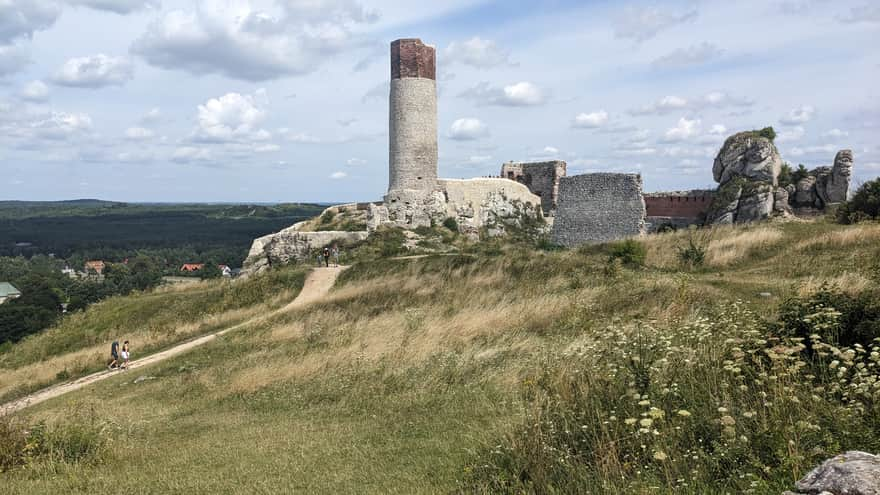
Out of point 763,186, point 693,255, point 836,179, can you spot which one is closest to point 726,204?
point 763,186

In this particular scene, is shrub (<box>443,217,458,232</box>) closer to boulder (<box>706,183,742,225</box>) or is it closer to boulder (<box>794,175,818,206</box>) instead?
boulder (<box>706,183,742,225</box>)

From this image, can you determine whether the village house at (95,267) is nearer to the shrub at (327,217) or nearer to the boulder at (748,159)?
the shrub at (327,217)

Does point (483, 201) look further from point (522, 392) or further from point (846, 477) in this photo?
point (846, 477)

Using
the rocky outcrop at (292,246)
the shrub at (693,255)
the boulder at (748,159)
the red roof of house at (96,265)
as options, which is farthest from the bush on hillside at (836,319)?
the red roof of house at (96,265)

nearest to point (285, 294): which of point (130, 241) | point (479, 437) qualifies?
point (479, 437)

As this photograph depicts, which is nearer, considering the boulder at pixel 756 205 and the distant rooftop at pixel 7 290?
the boulder at pixel 756 205

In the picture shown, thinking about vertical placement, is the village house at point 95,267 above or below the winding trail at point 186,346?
below

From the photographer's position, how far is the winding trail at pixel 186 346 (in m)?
13.4

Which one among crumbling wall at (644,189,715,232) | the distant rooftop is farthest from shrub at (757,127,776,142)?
the distant rooftop

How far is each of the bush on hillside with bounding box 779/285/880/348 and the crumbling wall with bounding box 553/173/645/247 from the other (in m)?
20.7

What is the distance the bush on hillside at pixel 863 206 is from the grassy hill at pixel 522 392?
108 inches

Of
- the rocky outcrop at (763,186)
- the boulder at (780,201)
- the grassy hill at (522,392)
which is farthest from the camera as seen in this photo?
the boulder at (780,201)

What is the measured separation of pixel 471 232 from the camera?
112 ft

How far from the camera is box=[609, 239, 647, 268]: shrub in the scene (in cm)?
1662
